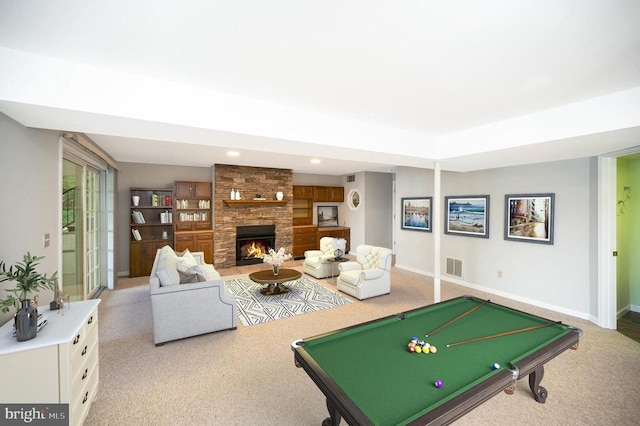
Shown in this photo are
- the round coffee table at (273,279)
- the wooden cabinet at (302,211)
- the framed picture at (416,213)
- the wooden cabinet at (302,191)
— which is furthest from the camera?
the wooden cabinet at (302,211)

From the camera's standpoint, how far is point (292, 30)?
1.59m

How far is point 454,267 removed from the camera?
5.64 m

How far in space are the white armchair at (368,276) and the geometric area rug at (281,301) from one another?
255 mm

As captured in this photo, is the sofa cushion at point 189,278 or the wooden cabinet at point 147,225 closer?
the sofa cushion at point 189,278

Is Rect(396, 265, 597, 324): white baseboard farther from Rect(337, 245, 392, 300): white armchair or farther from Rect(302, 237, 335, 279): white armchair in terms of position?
Rect(302, 237, 335, 279): white armchair

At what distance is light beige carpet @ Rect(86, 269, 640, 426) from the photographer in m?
2.12

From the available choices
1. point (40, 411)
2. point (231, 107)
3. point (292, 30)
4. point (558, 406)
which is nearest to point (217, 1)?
point (292, 30)

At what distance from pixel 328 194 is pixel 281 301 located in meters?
5.06

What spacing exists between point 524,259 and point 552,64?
3680mm

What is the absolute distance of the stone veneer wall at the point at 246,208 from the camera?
271 inches

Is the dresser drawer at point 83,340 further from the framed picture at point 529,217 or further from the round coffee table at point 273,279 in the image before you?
the framed picture at point 529,217

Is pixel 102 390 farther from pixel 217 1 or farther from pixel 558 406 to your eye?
pixel 558 406

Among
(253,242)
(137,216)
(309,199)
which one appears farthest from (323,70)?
(309,199)

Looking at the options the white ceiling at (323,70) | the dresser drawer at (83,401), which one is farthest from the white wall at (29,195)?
the dresser drawer at (83,401)
